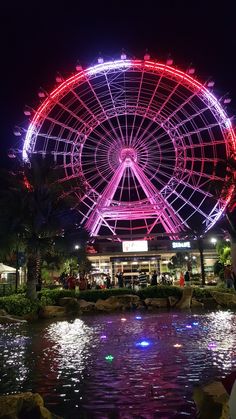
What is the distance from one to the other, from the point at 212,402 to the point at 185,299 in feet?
61.4

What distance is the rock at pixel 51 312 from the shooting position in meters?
20.4

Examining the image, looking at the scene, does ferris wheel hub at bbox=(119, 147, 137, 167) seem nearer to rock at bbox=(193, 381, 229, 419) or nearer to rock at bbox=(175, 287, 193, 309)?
rock at bbox=(175, 287, 193, 309)

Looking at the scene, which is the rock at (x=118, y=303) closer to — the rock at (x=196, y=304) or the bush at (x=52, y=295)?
the bush at (x=52, y=295)

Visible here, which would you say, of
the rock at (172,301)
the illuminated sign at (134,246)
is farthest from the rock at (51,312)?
the illuminated sign at (134,246)

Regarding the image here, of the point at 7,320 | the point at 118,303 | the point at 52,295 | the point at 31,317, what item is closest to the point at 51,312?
the point at 31,317

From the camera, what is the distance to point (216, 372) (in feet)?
27.3

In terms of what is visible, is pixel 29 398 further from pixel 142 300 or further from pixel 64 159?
pixel 64 159

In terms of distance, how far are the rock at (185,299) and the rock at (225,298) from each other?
143cm

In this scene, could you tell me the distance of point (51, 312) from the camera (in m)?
20.6

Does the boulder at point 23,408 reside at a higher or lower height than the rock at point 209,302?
lower

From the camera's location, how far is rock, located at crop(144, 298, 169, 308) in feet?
78.8

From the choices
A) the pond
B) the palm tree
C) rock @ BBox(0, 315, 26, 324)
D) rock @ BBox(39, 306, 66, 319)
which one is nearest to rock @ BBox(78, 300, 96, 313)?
rock @ BBox(39, 306, 66, 319)

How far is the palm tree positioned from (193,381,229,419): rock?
56.8 feet

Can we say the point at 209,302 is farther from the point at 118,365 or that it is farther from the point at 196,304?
the point at 118,365
